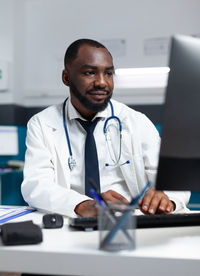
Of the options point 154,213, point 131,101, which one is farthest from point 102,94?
point 131,101

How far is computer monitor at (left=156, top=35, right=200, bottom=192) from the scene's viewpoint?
671 millimetres

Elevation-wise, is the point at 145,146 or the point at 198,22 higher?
the point at 198,22

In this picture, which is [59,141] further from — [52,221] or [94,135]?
[52,221]

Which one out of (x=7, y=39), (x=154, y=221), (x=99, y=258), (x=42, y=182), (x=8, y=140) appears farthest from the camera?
(x=7, y=39)

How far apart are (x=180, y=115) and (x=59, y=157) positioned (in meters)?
0.80

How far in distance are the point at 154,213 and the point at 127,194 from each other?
535 mm

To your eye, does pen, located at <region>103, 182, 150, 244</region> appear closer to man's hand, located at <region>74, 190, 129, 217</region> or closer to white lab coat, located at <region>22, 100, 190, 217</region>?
man's hand, located at <region>74, 190, 129, 217</region>

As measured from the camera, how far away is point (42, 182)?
1.20 m

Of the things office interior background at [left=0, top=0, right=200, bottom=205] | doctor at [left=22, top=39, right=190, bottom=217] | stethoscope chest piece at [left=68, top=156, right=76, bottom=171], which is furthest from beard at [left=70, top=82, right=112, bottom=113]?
office interior background at [left=0, top=0, right=200, bottom=205]

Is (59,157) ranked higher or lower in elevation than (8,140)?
higher

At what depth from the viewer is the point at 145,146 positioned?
1.52m

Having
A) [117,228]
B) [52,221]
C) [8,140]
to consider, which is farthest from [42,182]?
[8,140]

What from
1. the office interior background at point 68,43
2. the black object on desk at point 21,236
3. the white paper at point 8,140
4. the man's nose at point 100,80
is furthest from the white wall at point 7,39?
the black object on desk at point 21,236

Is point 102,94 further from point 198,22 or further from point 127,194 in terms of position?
point 198,22
